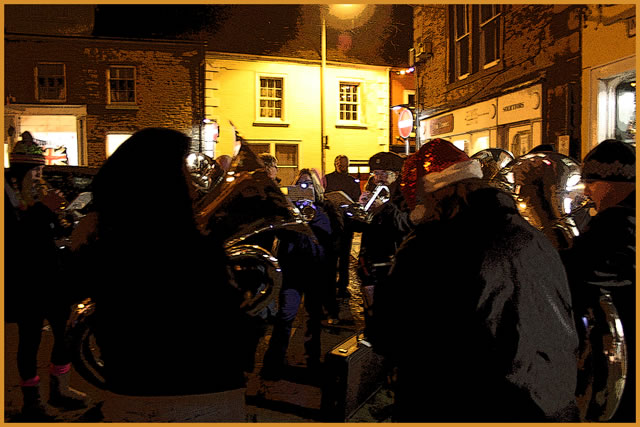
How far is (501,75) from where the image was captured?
452 inches

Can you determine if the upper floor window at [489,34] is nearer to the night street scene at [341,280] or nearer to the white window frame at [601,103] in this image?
the night street scene at [341,280]

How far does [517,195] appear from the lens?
11.2 ft

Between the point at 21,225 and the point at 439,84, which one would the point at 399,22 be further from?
the point at 21,225

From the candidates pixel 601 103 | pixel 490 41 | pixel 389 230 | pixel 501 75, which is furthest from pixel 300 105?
pixel 389 230

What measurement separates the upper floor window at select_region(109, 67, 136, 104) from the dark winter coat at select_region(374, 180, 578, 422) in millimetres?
21312

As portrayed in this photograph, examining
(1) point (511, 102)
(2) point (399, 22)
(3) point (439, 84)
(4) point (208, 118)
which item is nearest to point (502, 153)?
(1) point (511, 102)

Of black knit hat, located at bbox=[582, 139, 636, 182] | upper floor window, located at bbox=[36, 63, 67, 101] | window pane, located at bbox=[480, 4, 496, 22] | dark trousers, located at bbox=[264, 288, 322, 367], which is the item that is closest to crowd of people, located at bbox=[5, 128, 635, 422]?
black knit hat, located at bbox=[582, 139, 636, 182]

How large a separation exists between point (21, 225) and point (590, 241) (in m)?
3.72

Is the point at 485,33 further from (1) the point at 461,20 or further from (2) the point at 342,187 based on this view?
(2) the point at 342,187

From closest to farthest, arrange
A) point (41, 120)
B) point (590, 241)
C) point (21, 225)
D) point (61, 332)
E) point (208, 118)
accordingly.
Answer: point (590, 241) < point (21, 225) < point (61, 332) < point (41, 120) < point (208, 118)

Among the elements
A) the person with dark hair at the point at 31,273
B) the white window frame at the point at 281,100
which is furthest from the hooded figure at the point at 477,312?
the white window frame at the point at 281,100

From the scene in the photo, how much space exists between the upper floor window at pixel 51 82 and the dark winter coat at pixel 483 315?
867 inches

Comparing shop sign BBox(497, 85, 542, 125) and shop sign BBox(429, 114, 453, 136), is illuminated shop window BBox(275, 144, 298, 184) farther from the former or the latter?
shop sign BBox(497, 85, 542, 125)

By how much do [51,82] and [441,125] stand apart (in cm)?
1634
